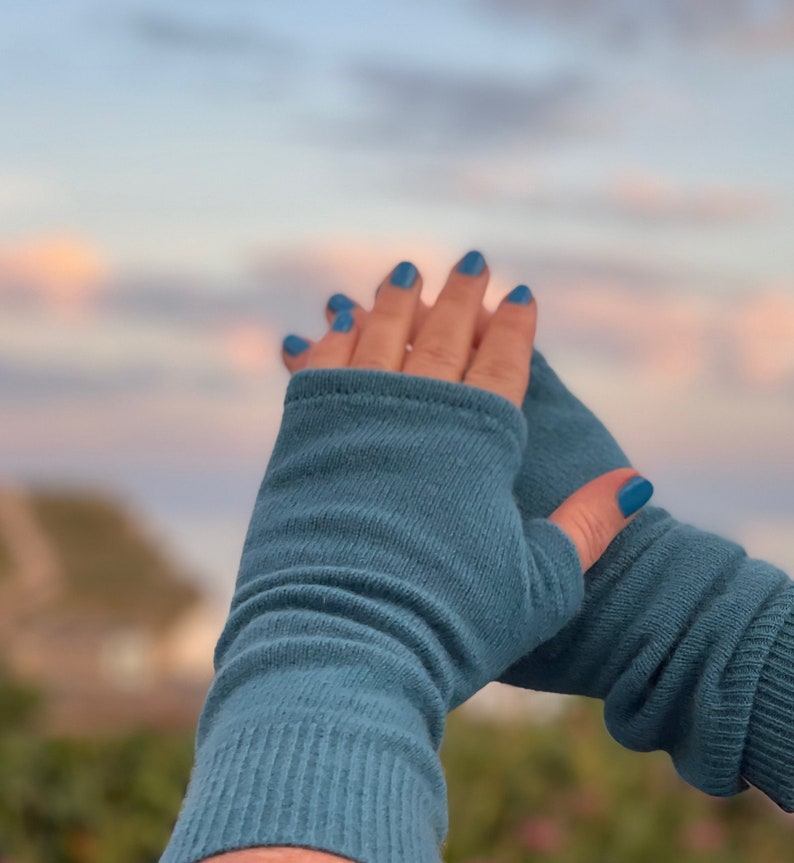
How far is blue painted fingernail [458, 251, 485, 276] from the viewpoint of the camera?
3.97ft

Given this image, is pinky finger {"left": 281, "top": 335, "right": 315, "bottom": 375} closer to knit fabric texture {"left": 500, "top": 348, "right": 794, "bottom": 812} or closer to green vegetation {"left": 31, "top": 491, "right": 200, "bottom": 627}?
knit fabric texture {"left": 500, "top": 348, "right": 794, "bottom": 812}

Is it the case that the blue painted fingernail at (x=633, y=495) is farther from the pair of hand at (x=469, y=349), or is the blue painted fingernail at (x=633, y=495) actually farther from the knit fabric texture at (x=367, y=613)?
the knit fabric texture at (x=367, y=613)

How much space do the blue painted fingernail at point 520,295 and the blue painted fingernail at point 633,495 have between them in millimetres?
221

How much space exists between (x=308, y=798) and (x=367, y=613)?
175mm

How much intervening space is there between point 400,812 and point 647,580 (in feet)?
1.61

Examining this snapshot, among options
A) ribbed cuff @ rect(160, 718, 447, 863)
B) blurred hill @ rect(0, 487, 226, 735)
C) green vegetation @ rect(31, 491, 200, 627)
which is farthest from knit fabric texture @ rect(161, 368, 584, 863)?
green vegetation @ rect(31, 491, 200, 627)

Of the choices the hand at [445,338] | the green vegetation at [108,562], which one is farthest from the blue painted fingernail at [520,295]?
the green vegetation at [108,562]

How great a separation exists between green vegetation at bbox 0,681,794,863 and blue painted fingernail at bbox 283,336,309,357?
4.62 feet

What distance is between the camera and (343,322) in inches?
47.4

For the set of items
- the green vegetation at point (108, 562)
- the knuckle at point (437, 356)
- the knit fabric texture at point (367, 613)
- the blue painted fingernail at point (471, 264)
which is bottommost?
the green vegetation at point (108, 562)

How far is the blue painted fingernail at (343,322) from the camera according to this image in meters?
1.20

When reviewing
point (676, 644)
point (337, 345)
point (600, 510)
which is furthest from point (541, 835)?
point (337, 345)

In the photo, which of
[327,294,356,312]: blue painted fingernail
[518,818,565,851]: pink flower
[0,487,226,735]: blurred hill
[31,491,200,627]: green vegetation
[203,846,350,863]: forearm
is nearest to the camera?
[203,846,350,863]: forearm

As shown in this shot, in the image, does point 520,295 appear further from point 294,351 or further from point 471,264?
point 294,351
